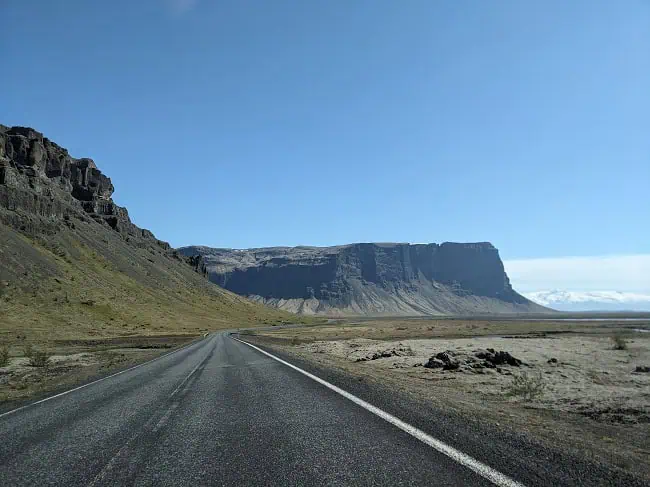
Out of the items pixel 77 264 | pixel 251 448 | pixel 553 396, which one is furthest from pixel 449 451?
pixel 77 264

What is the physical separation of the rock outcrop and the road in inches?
4525

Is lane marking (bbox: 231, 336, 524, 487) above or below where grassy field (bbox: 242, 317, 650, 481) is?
above

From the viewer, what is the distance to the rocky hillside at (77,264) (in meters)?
79.1

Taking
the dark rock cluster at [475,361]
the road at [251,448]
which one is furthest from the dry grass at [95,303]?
the road at [251,448]

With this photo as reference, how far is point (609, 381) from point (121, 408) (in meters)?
16.7

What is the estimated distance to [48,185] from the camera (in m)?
147

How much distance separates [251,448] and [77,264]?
396 ft

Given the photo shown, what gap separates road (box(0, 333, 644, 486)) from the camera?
5.48m

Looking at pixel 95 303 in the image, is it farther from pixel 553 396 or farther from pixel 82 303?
pixel 553 396

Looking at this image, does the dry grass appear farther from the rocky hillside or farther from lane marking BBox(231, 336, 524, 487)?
lane marking BBox(231, 336, 524, 487)

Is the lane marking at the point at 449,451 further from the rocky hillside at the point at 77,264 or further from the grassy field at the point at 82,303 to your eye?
the rocky hillside at the point at 77,264

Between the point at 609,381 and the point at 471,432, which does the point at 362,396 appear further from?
the point at 609,381


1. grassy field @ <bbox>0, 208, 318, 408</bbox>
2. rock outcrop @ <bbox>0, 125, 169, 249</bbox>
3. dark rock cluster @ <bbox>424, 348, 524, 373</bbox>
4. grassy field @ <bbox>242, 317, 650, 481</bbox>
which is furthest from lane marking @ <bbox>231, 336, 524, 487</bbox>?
rock outcrop @ <bbox>0, 125, 169, 249</bbox>

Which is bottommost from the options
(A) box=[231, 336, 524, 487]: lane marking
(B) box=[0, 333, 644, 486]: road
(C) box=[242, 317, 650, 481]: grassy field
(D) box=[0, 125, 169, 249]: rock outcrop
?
(C) box=[242, 317, 650, 481]: grassy field
